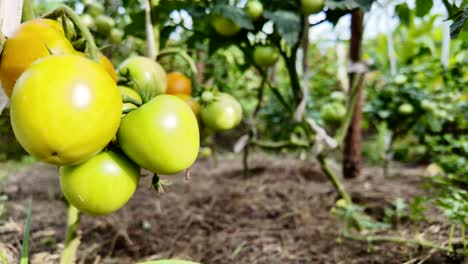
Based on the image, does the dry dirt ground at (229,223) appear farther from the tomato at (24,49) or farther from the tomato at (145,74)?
the tomato at (24,49)

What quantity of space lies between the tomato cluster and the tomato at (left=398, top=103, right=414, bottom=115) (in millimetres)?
1748

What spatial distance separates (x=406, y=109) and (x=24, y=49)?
195 cm

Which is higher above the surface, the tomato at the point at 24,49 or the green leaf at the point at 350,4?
the green leaf at the point at 350,4

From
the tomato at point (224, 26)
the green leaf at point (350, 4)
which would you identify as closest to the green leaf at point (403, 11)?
the green leaf at point (350, 4)

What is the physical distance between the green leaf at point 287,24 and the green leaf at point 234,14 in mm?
98

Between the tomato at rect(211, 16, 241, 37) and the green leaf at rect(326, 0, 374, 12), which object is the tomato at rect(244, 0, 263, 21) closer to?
the tomato at rect(211, 16, 241, 37)

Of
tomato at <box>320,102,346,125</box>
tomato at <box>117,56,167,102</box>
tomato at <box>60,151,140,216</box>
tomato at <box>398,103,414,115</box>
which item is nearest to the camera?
tomato at <box>60,151,140,216</box>

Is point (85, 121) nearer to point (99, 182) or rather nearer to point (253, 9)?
point (99, 182)

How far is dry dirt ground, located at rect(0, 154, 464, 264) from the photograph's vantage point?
1.20 m

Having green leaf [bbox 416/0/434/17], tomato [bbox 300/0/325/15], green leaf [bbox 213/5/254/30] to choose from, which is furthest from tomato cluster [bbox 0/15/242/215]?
green leaf [bbox 416/0/434/17]

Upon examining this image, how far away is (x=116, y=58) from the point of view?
1658 mm

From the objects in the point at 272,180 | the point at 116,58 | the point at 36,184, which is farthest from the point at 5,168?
the point at 272,180

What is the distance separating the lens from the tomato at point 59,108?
511 mm

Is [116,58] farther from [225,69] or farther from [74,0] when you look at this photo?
[225,69]
